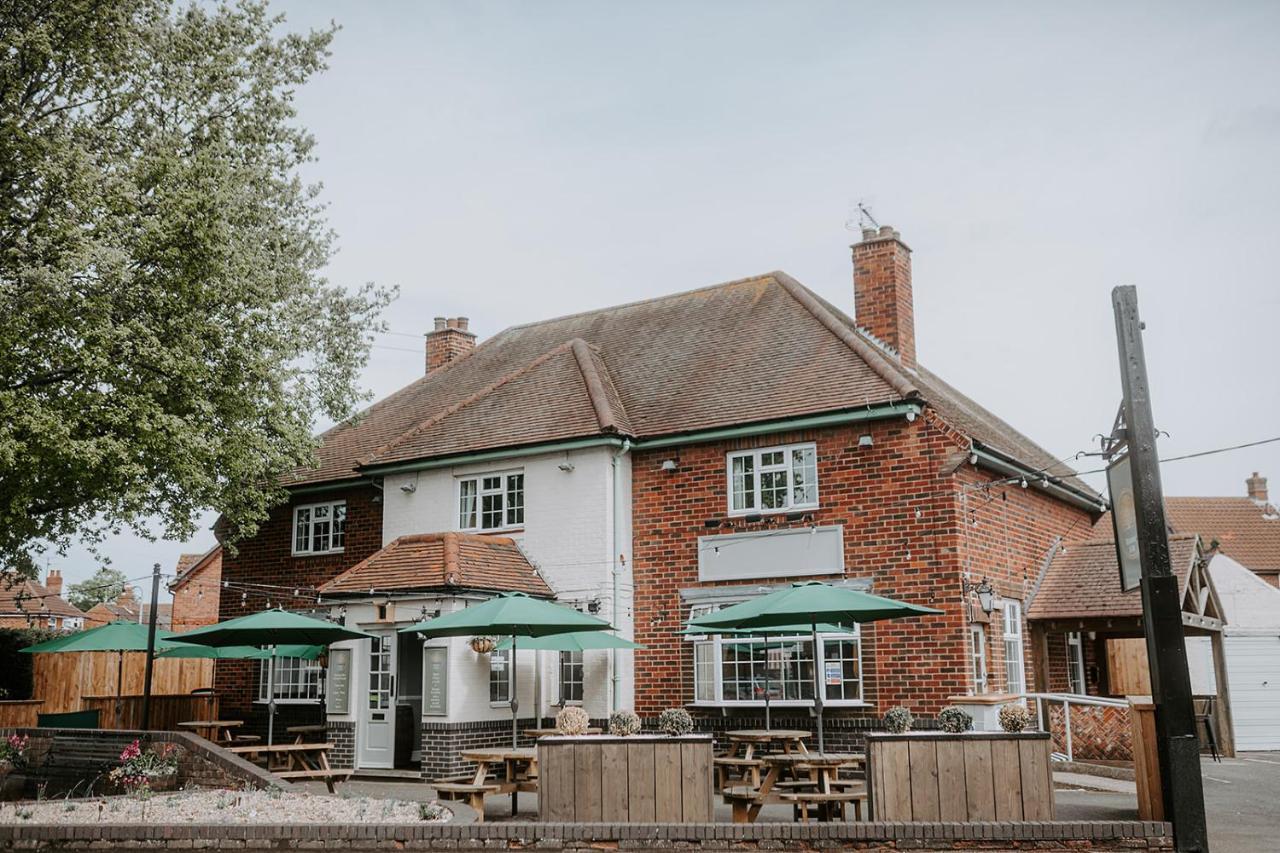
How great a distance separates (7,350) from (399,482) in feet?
23.8

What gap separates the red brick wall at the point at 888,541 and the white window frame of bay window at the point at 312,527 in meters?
6.39

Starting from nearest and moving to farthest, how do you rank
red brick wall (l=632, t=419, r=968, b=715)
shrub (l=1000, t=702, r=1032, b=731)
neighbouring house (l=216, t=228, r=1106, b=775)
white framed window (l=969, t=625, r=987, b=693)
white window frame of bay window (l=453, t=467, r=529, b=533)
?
shrub (l=1000, t=702, r=1032, b=731), red brick wall (l=632, t=419, r=968, b=715), white framed window (l=969, t=625, r=987, b=693), neighbouring house (l=216, t=228, r=1106, b=775), white window frame of bay window (l=453, t=467, r=529, b=533)

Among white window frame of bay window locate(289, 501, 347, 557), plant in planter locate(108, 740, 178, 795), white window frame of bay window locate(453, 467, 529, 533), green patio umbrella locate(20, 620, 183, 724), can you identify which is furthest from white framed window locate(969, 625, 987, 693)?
green patio umbrella locate(20, 620, 183, 724)

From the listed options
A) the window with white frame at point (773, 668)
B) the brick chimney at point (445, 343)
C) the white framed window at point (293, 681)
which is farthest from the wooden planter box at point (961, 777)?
the brick chimney at point (445, 343)

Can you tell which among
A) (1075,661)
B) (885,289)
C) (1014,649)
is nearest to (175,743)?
(1014,649)

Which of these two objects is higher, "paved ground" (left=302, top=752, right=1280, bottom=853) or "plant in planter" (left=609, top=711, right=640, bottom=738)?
"plant in planter" (left=609, top=711, right=640, bottom=738)

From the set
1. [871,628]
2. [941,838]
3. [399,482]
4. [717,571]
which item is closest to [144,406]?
[399,482]

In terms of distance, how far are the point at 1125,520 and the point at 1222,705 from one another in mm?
11535

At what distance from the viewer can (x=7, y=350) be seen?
14.8 metres

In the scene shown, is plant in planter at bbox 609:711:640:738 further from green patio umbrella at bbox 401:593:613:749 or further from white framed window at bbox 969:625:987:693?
white framed window at bbox 969:625:987:693

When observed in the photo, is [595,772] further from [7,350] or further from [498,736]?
[7,350]

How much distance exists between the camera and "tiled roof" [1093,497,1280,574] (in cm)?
3684

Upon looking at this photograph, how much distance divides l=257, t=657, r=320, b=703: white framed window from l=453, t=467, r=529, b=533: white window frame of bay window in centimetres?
406

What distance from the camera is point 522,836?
9906mm
